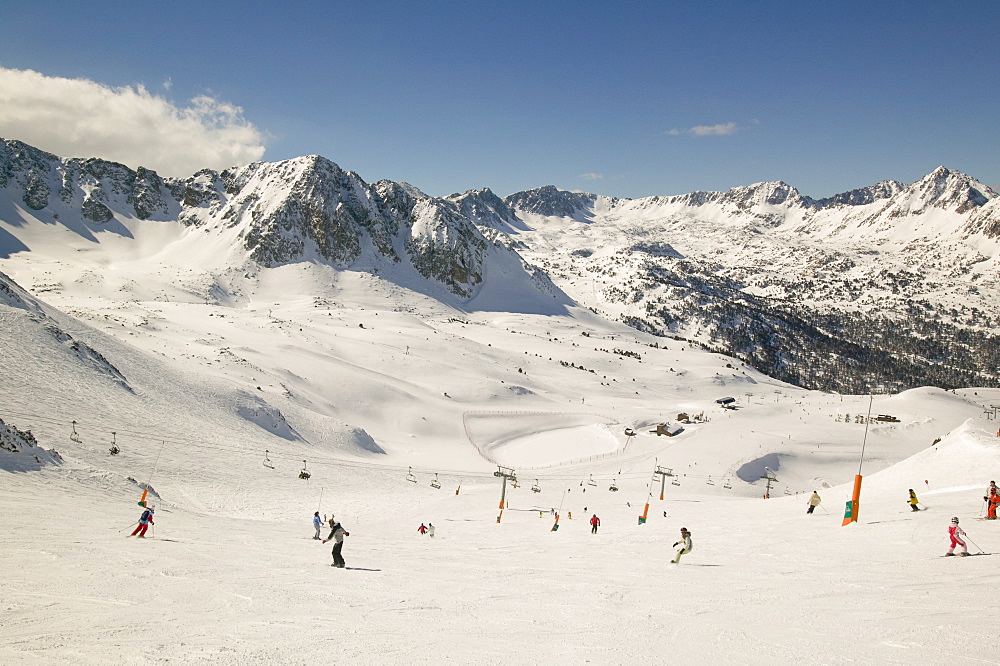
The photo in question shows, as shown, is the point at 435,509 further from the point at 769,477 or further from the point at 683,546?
the point at 769,477

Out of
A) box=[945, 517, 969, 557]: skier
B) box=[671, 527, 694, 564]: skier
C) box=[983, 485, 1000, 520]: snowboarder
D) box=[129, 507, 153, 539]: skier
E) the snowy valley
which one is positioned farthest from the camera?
box=[983, 485, 1000, 520]: snowboarder

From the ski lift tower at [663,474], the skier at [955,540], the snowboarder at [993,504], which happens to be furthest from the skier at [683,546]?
the ski lift tower at [663,474]

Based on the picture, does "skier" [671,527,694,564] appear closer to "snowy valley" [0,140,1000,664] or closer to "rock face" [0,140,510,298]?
"snowy valley" [0,140,1000,664]

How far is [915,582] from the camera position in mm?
11812

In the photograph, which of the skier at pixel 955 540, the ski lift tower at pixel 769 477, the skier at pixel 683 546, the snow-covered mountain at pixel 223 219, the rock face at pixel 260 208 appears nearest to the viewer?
the skier at pixel 955 540


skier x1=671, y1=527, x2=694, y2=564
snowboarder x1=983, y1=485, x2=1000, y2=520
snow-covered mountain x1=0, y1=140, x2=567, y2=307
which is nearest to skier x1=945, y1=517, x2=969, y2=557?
snowboarder x1=983, y1=485, x2=1000, y2=520

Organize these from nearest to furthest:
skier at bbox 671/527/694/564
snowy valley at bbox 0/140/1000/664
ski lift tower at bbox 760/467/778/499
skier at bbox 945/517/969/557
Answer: snowy valley at bbox 0/140/1000/664 → skier at bbox 945/517/969/557 → skier at bbox 671/527/694/564 → ski lift tower at bbox 760/467/778/499

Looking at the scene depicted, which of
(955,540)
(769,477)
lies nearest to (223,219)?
(769,477)

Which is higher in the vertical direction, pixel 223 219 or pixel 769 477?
pixel 223 219

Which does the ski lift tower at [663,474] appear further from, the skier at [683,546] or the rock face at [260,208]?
the rock face at [260,208]

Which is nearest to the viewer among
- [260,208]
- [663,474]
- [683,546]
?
[683,546]

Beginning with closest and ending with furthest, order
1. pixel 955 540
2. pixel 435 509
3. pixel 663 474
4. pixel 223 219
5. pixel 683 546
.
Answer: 1. pixel 955 540
2. pixel 683 546
3. pixel 435 509
4. pixel 663 474
5. pixel 223 219

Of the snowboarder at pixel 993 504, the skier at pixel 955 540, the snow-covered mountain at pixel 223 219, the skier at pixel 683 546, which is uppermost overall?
the snow-covered mountain at pixel 223 219

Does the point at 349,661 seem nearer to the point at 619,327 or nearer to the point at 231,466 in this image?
the point at 231,466
